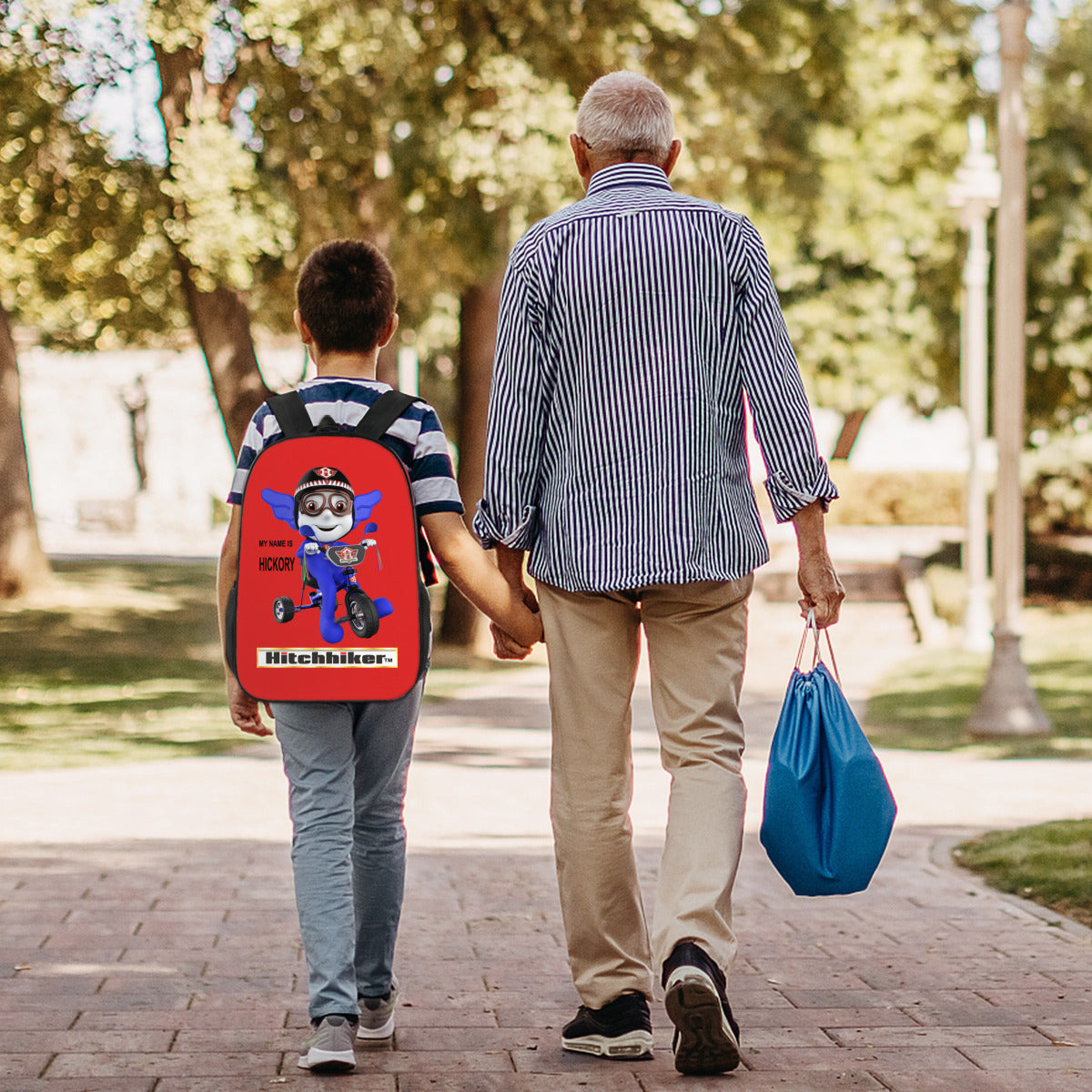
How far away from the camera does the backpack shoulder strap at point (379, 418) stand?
137 inches

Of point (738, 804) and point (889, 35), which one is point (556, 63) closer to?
point (889, 35)

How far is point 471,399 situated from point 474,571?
13974 mm

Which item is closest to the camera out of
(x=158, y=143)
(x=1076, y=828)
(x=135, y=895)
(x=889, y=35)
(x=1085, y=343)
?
(x=135, y=895)

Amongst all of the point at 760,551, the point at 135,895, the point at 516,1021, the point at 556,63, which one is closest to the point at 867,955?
the point at 516,1021

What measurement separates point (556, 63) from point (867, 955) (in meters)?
11.4

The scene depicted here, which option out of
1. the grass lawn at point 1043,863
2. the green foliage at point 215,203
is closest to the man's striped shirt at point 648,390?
the grass lawn at point 1043,863

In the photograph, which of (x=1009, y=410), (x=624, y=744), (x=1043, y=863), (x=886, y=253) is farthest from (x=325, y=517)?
(x=886, y=253)

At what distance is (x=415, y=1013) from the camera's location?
402cm

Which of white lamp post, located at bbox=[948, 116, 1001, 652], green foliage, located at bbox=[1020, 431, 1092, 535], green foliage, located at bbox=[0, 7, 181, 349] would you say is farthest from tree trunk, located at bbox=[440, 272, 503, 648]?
green foliage, located at bbox=[1020, 431, 1092, 535]

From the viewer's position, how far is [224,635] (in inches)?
140

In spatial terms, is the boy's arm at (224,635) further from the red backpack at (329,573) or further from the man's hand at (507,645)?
the man's hand at (507,645)

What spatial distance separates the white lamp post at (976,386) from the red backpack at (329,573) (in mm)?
14540

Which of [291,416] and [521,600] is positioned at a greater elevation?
[291,416]

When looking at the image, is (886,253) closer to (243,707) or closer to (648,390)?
(648,390)
